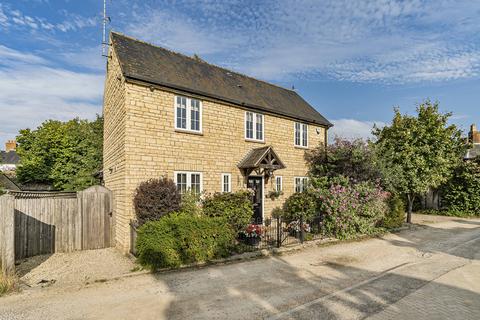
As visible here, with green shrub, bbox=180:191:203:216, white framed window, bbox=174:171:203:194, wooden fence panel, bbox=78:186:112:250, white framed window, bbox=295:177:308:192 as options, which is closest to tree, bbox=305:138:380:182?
white framed window, bbox=295:177:308:192

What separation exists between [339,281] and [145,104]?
9.12m

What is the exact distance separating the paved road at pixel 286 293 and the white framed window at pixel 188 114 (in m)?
6.38

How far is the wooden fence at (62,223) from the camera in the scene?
1002 cm

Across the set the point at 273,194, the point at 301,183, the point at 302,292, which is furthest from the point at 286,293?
the point at 301,183

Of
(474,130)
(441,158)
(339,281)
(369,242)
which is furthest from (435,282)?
(474,130)

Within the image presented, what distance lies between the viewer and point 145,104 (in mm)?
11258

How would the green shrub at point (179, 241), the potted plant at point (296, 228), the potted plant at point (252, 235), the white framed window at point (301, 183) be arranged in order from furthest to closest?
the white framed window at point (301, 183)
the potted plant at point (296, 228)
the potted plant at point (252, 235)
the green shrub at point (179, 241)

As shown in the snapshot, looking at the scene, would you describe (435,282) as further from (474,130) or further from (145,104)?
(474,130)

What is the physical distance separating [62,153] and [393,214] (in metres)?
32.2

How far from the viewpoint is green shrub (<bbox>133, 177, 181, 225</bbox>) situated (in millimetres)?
10008

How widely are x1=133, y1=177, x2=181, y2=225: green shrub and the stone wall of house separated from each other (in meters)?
0.71

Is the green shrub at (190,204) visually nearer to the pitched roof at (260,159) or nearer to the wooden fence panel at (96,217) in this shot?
the pitched roof at (260,159)

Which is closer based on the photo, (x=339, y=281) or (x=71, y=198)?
(x=339, y=281)

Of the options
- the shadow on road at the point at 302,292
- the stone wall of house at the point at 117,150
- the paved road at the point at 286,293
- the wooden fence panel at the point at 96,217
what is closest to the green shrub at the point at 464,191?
the paved road at the point at 286,293
